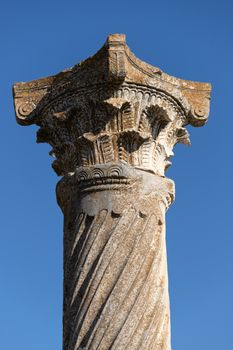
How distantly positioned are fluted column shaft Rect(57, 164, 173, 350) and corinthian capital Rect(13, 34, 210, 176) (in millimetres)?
307

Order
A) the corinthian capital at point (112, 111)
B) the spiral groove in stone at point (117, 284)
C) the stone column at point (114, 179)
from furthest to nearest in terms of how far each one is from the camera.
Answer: the corinthian capital at point (112, 111) → the stone column at point (114, 179) → the spiral groove in stone at point (117, 284)

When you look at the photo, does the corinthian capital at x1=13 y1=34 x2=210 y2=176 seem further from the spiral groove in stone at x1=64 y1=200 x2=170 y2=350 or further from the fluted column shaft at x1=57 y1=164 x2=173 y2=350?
the spiral groove in stone at x1=64 y1=200 x2=170 y2=350

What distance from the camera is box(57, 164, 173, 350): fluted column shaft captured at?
669 cm

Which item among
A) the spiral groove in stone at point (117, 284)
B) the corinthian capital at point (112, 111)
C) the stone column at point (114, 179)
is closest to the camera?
the spiral groove in stone at point (117, 284)

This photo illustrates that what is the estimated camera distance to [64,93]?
791cm

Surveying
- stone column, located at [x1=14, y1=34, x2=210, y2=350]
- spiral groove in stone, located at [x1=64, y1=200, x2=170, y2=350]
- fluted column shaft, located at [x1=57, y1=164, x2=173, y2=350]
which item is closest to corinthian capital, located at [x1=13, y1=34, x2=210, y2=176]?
stone column, located at [x1=14, y1=34, x2=210, y2=350]

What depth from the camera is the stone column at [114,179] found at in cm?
678

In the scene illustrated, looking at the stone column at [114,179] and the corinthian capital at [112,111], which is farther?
the corinthian capital at [112,111]

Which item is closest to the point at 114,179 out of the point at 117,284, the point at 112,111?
the point at 112,111

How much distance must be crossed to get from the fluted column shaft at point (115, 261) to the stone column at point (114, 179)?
10mm

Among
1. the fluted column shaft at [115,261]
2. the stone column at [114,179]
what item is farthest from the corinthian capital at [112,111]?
the fluted column shaft at [115,261]

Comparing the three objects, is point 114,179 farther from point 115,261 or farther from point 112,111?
point 115,261

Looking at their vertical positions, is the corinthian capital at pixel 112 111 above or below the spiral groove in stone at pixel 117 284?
above

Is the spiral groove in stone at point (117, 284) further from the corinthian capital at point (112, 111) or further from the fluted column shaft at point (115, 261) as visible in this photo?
the corinthian capital at point (112, 111)
